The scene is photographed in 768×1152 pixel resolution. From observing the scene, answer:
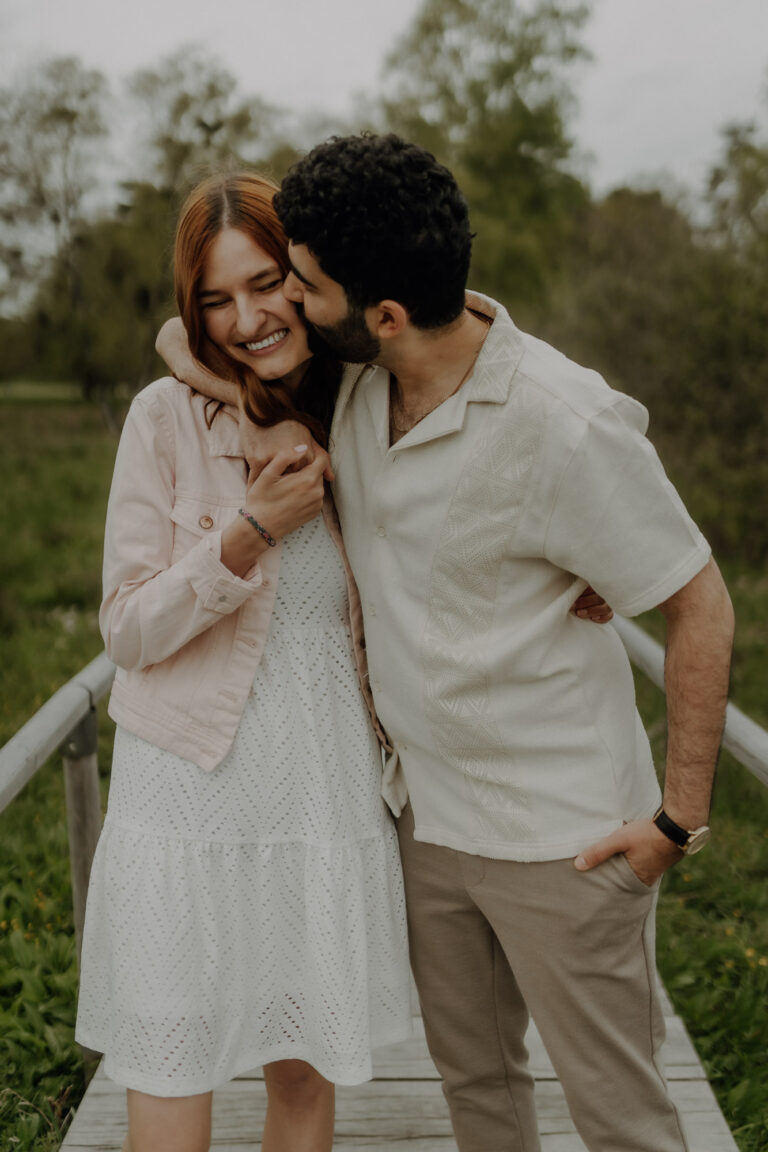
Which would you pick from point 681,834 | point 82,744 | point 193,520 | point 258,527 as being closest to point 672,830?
point 681,834

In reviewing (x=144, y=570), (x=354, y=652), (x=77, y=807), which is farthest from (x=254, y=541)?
(x=77, y=807)

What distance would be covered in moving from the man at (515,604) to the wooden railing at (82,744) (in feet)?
0.89

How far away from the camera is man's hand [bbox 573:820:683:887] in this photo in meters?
1.95

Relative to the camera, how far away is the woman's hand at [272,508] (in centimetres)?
192

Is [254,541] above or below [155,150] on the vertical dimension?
below

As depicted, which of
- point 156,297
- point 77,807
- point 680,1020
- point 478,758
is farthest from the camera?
point 156,297

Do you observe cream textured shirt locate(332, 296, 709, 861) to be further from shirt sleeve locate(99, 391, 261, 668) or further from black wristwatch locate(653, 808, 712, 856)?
shirt sleeve locate(99, 391, 261, 668)

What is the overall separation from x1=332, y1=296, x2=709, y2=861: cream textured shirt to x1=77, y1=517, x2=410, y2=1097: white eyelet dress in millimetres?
110

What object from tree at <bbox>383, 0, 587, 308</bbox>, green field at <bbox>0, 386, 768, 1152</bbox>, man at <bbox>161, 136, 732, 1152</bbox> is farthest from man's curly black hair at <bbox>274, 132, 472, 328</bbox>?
tree at <bbox>383, 0, 587, 308</bbox>

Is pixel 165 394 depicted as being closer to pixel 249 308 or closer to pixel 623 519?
pixel 249 308

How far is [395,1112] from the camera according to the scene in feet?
9.24

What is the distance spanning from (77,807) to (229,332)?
4.81ft

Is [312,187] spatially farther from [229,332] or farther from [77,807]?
[77,807]

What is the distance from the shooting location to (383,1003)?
219cm
